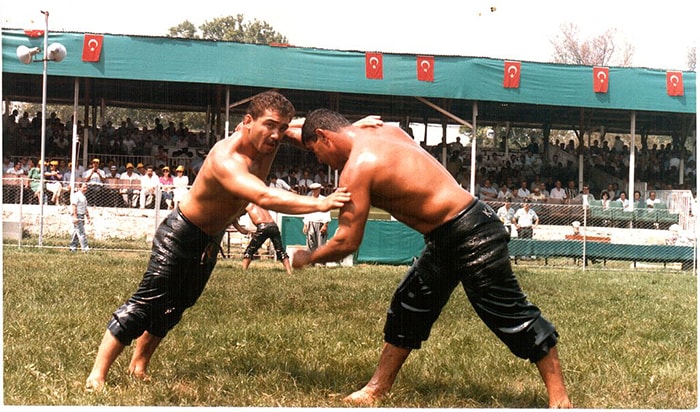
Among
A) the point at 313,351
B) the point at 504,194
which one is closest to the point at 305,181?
Result: the point at 504,194

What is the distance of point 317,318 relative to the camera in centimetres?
829

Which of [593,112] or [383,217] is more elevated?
[593,112]

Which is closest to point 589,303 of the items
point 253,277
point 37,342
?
point 253,277

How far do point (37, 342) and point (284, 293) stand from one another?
4177 mm

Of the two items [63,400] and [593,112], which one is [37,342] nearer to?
[63,400]

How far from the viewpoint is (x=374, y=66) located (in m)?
20.6

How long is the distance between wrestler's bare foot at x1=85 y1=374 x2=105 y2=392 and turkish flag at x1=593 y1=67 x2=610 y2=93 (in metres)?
19.0

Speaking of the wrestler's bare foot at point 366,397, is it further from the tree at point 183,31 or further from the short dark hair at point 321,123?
the tree at point 183,31

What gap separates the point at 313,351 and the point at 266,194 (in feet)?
7.60

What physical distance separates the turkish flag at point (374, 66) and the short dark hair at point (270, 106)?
15.5 m

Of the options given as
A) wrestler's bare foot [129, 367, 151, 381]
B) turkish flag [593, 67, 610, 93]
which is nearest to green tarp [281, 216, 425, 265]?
turkish flag [593, 67, 610, 93]

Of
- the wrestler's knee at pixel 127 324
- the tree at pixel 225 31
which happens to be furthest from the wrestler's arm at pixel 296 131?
the tree at pixel 225 31

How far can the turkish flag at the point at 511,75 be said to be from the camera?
70.9 ft

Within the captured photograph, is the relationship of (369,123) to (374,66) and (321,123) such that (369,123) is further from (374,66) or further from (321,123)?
(374,66)
